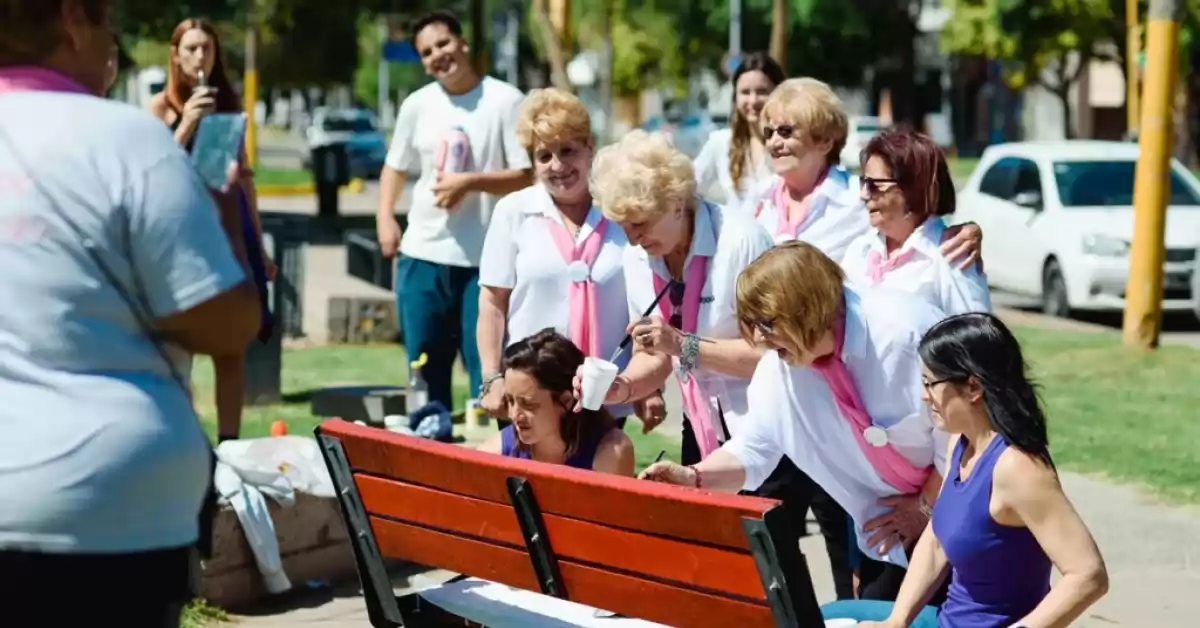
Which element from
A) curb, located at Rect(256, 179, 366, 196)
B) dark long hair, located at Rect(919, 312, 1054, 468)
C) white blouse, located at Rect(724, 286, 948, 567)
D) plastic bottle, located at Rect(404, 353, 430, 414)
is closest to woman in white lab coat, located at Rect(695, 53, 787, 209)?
plastic bottle, located at Rect(404, 353, 430, 414)

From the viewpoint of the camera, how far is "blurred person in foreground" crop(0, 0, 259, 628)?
106 inches

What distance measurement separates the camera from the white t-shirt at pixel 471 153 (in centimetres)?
809

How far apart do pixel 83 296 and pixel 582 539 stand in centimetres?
171

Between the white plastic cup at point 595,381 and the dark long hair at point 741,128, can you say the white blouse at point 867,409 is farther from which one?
the dark long hair at point 741,128

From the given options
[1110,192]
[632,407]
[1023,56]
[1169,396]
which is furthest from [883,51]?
[632,407]

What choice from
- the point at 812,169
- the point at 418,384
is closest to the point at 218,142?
the point at 418,384

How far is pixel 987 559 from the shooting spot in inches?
157

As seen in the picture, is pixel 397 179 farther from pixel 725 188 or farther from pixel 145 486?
pixel 145 486

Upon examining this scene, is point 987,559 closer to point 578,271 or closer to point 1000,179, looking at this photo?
point 578,271

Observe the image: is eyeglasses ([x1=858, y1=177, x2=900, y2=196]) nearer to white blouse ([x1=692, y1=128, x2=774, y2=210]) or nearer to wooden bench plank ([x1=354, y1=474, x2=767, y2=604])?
wooden bench plank ([x1=354, y1=474, x2=767, y2=604])

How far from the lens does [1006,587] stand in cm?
398

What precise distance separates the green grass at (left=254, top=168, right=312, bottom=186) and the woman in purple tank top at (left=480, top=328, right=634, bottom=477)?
131ft

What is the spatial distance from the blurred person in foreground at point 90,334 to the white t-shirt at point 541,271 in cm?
308

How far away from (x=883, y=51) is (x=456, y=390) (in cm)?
5468
